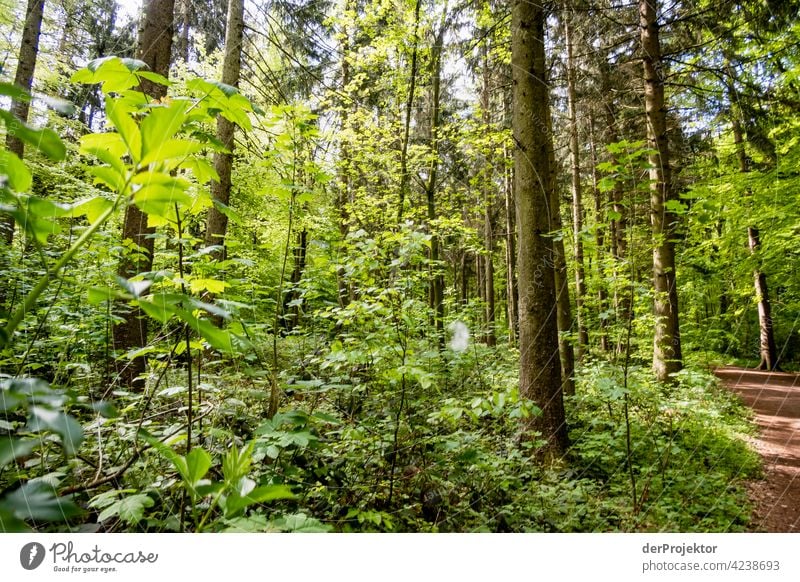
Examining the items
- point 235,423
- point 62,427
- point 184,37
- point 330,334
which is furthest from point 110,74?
point 184,37

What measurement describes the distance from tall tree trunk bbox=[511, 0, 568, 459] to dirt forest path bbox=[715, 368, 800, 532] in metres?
1.56

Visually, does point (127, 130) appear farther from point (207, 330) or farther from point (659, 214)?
point (659, 214)

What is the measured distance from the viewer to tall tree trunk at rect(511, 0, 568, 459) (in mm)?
3311

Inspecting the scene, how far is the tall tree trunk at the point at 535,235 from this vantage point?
331 centimetres

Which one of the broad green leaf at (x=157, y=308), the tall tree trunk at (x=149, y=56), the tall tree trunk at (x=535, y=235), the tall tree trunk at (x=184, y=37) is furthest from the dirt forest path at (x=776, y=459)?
the tall tree trunk at (x=184, y=37)

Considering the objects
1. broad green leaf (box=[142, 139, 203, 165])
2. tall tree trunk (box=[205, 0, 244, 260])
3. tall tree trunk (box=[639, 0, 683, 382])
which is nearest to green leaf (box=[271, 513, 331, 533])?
broad green leaf (box=[142, 139, 203, 165])

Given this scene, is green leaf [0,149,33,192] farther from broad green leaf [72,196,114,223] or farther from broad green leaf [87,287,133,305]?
broad green leaf [87,287,133,305]

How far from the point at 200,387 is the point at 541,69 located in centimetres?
375

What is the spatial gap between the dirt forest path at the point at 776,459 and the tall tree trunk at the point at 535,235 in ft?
5.12

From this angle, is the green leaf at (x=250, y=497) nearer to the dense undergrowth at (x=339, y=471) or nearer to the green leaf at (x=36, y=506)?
the dense undergrowth at (x=339, y=471)

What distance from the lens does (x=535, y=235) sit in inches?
133

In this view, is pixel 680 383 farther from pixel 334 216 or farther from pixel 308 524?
pixel 334 216

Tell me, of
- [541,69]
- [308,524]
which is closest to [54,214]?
[308,524]
